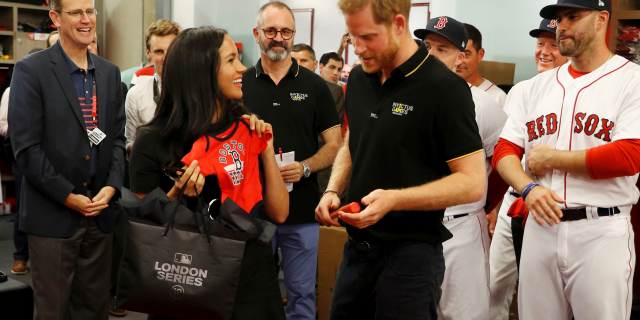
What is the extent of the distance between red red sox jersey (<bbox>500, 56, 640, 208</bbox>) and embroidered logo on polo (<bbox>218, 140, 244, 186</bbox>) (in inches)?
51.3

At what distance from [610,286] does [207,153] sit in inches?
62.4

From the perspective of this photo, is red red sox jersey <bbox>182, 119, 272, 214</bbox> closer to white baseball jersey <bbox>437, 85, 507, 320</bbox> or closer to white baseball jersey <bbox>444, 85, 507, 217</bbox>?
white baseball jersey <bbox>437, 85, 507, 320</bbox>

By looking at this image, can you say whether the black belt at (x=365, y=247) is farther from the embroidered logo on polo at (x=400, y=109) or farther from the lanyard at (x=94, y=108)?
the lanyard at (x=94, y=108)

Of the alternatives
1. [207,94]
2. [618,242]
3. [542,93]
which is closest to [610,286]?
[618,242]

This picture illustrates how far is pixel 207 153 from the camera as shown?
5.58 ft

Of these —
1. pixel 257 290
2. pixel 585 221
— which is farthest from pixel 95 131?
pixel 585 221

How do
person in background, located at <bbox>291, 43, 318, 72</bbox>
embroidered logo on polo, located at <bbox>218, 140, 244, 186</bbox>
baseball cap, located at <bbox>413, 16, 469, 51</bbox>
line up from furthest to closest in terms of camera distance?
1. person in background, located at <bbox>291, 43, 318, 72</bbox>
2. baseball cap, located at <bbox>413, 16, 469, 51</bbox>
3. embroidered logo on polo, located at <bbox>218, 140, 244, 186</bbox>

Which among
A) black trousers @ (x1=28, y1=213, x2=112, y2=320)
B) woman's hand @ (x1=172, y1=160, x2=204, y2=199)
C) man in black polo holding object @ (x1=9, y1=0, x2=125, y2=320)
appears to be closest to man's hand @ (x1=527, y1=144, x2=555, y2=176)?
woman's hand @ (x1=172, y1=160, x2=204, y2=199)

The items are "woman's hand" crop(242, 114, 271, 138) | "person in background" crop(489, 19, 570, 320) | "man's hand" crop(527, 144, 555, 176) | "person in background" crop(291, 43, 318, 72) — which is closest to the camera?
"woman's hand" crop(242, 114, 271, 138)

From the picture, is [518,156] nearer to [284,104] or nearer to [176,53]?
[284,104]

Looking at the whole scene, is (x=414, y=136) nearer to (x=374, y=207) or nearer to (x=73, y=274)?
(x=374, y=207)

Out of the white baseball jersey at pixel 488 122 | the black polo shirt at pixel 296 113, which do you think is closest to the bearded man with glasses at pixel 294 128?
the black polo shirt at pixel 296 113

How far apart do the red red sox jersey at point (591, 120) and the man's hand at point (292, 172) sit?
1181 mm

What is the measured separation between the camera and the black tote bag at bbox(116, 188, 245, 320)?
152 centimetres
